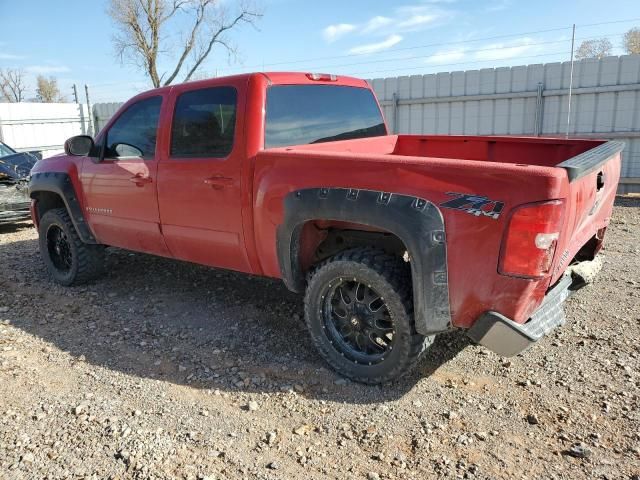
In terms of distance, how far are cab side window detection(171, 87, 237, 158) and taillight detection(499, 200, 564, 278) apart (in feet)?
6.70

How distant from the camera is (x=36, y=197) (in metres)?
5.68

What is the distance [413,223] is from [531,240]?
585 millimetres

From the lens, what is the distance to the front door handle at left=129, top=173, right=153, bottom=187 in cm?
434

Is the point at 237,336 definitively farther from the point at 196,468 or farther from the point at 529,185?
the point at 529,185

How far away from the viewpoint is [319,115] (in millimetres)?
4121

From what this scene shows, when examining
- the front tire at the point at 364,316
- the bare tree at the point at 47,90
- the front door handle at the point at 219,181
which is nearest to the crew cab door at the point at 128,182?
the front door handle at the point at 219,181

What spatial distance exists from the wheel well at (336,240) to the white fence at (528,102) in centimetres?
820

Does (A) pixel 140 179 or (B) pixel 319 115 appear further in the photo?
(A) pixel 140 179

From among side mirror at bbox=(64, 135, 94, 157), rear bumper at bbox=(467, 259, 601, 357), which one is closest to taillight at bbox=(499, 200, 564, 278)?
rear bumper at bbox=(467, 259, 601, 357)

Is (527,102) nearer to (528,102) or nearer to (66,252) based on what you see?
(528,102)

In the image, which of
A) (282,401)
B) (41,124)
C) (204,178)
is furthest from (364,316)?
(41,124)

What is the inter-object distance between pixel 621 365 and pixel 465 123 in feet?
27.3

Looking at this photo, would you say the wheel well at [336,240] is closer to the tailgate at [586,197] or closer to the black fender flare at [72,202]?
the tailgate at [586,197]

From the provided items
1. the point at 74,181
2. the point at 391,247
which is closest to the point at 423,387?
the point at 391,247
